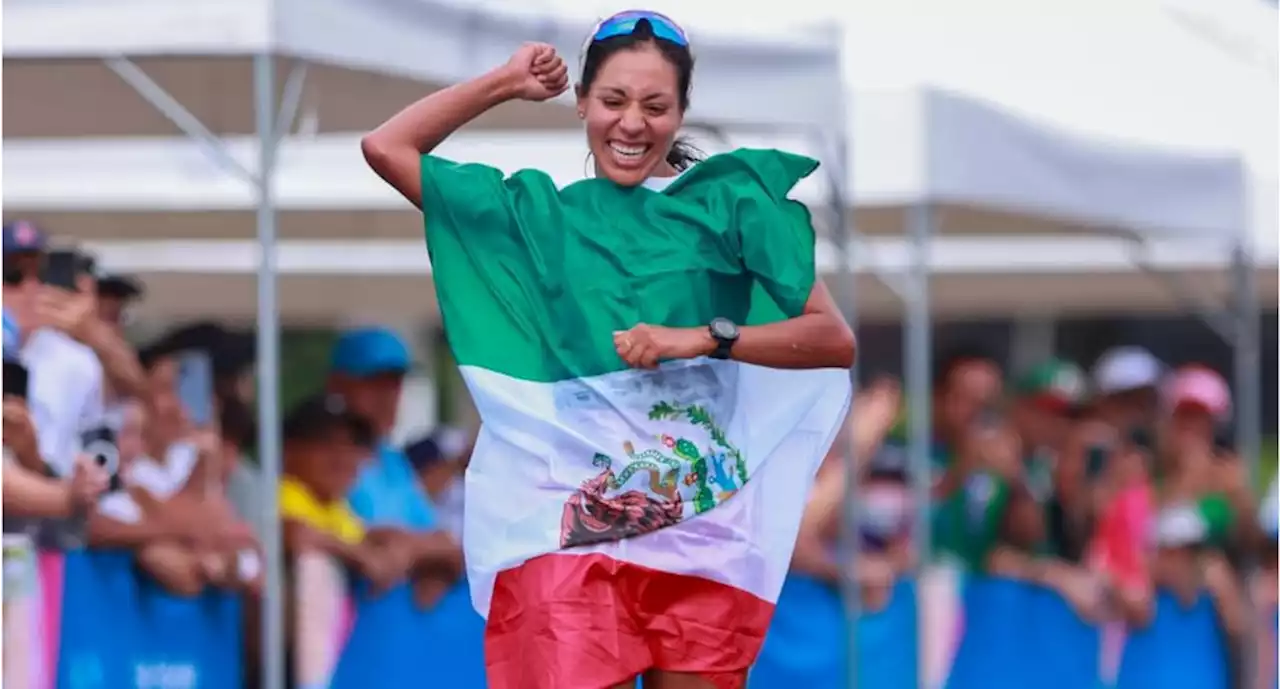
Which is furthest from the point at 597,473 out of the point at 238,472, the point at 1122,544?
the point at 1122,544

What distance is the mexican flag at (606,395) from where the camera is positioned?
140 inches

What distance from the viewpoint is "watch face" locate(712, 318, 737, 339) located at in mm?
3494

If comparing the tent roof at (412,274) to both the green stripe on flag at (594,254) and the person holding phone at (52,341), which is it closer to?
the person holding phone at (52,341)

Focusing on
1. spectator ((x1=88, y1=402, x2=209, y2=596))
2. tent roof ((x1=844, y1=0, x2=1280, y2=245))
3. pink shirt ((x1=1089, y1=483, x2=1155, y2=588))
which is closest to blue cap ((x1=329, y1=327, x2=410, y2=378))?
spectator ((x1=88, y1=402, x2=209, y2=596))

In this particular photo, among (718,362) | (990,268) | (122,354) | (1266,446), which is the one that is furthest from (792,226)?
(1266,446)

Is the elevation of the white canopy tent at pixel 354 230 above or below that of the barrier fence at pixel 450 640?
above

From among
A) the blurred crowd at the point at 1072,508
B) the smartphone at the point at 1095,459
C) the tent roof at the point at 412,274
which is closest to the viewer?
the blurred crowd at the point at 1072,508

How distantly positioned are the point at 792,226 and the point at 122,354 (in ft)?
11.7

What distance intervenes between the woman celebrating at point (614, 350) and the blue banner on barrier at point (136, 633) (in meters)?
2.56

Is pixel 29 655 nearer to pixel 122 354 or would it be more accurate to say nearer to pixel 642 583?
pixel 122 354

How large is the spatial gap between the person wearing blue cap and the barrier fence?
107 millimetres

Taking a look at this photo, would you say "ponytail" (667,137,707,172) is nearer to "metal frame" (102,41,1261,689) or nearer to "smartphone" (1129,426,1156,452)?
"metal frame" (102,41,1261,689)

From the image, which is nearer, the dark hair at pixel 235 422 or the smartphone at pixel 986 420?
the dark hair at pixel 235 422

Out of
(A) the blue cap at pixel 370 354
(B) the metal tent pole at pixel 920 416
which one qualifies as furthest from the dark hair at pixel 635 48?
(B) the metal tent pole at pixel 920 416
